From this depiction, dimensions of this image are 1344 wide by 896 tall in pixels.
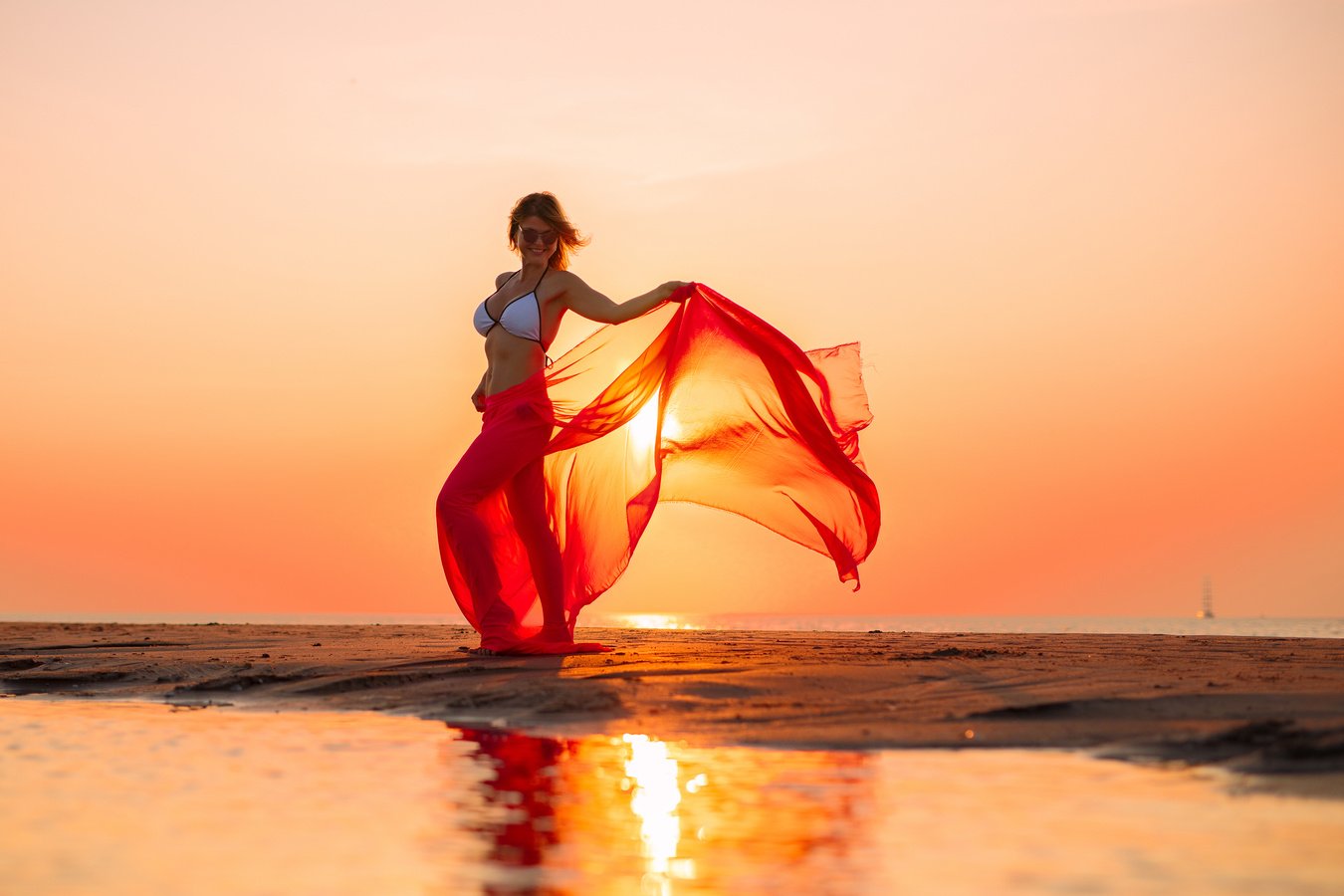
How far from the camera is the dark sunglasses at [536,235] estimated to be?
28.9 ft

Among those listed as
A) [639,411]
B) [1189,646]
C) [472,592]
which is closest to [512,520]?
[472,592]

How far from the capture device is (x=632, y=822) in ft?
11.6

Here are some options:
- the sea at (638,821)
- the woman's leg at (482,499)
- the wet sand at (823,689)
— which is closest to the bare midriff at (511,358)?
the woman's leg at (482,499)

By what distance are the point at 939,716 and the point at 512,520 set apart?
406 cm

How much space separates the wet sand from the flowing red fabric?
29.5 inches

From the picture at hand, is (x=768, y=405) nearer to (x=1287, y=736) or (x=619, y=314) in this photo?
(x=619, y=314)

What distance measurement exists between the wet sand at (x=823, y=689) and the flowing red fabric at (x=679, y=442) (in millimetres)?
749

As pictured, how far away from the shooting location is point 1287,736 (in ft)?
14.9

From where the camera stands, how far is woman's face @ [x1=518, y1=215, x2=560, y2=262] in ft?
28.9

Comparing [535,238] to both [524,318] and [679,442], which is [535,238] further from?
[679,442]

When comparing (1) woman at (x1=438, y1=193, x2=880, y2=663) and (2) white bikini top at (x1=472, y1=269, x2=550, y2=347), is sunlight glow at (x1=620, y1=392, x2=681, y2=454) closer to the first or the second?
(1) woman at (x1=438, y1=193, x2=880, y2=663)

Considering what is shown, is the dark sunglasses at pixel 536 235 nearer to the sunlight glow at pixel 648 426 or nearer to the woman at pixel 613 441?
the woman at pixel 613 441

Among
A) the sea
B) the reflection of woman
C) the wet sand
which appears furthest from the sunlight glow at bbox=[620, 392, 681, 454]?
the sea

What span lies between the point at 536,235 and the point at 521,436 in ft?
4.17
